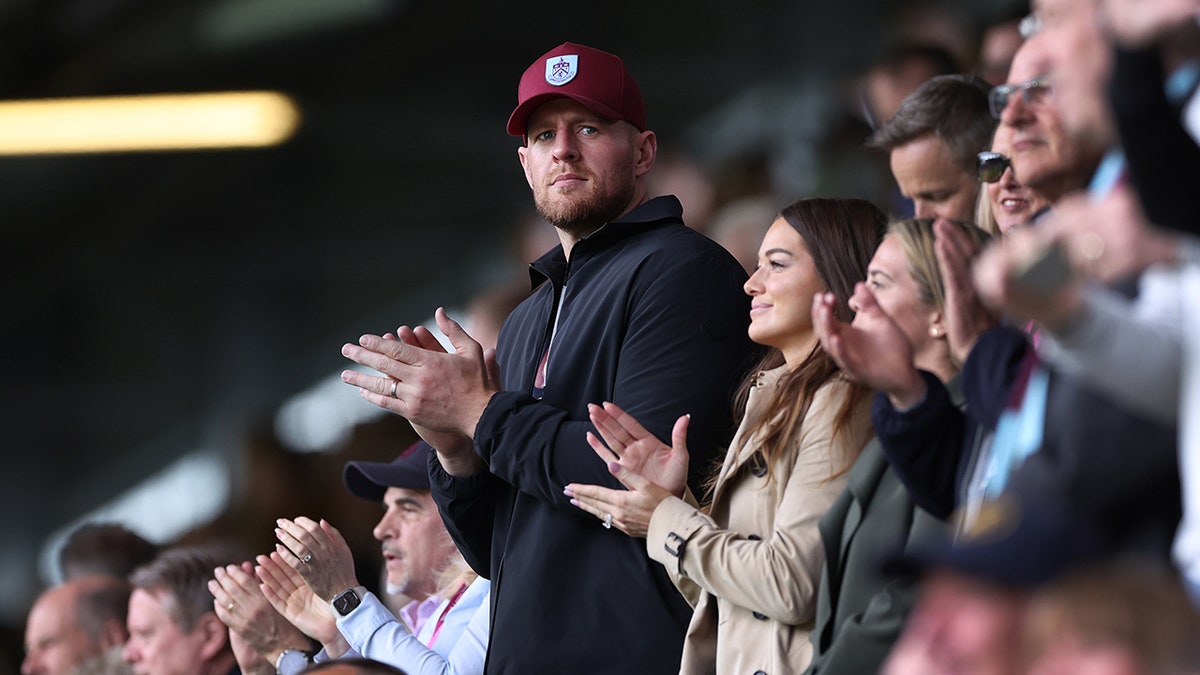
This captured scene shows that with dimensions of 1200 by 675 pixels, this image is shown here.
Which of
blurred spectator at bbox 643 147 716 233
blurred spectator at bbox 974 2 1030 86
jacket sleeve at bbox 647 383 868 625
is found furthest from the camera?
blurred spectator at bbox 643 147 716 233

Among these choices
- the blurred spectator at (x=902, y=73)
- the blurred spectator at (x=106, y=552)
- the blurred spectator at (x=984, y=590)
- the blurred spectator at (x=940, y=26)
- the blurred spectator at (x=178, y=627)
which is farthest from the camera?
the blurred spectator at (x=940, y=26)

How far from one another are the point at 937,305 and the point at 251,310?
34.8ft

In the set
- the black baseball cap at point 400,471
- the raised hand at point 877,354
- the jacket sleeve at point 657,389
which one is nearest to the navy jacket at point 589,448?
the jacket sleeve at point 657,389

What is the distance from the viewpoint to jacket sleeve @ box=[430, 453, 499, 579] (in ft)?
10.8

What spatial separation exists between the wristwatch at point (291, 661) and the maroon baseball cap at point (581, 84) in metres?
1.20

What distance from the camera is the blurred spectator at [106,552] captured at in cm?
483

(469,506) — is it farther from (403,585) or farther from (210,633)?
(210,633)

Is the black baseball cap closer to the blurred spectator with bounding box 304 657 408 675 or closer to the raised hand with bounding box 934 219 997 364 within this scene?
the blurred spectator with bounding box 304 657 408 675

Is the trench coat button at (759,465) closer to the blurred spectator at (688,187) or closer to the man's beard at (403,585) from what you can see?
the man's beard at (403,585)

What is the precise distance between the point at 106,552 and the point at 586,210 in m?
2.15

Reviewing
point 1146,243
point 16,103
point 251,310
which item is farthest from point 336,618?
point 251,310

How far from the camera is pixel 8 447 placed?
12602 mm

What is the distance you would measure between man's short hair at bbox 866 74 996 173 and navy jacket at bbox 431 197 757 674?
0.50 metres

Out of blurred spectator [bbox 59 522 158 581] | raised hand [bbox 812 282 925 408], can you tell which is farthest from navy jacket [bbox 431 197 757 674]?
blurred spectator [bbox 59 522 158 581]
